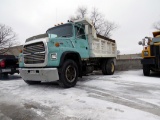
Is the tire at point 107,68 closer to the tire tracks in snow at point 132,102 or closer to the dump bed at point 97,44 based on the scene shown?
the dump bed at point 97,44

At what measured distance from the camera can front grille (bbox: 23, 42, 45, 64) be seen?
18.2 ft

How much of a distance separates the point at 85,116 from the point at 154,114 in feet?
4.40

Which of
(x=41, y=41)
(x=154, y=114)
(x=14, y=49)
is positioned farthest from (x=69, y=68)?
(x=14, y=49)

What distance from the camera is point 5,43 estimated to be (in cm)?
3409

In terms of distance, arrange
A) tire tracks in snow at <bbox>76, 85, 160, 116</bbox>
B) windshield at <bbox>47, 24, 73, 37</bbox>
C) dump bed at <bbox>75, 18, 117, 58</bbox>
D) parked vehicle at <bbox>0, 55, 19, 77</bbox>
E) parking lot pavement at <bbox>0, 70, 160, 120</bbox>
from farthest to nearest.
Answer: parked vehicle at <bbox>0, 55, 19, 77</bbox> → dump bed at <bbox>75, 18, 117, 58</bbox> → windshield at <bbox>47, 24, 73, 37</bbox> → tire tracks in snow at <bbox>76, 85, 160, 116</bbox> → parking lot pavement at <bbox>0, 70, 160, 120</bbox>

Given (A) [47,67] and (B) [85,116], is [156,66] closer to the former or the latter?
(A) [47,67]

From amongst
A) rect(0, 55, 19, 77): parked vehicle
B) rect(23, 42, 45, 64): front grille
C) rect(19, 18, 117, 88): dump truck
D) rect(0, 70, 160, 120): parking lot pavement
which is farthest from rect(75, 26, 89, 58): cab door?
rect(0, 55, 19, 77): parked vehicle

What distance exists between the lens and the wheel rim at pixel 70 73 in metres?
5.83

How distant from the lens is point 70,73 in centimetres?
598

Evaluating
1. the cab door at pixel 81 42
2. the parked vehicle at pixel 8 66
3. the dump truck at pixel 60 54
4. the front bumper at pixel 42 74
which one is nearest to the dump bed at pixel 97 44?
the dump truck at pixel 60 54

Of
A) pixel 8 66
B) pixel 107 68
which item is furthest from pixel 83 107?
pixel 8 66

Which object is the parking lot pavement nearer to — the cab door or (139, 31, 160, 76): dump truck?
the cab door

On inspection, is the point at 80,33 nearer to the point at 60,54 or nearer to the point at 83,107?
the point at 60,54

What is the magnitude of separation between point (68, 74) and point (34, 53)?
142 cm
